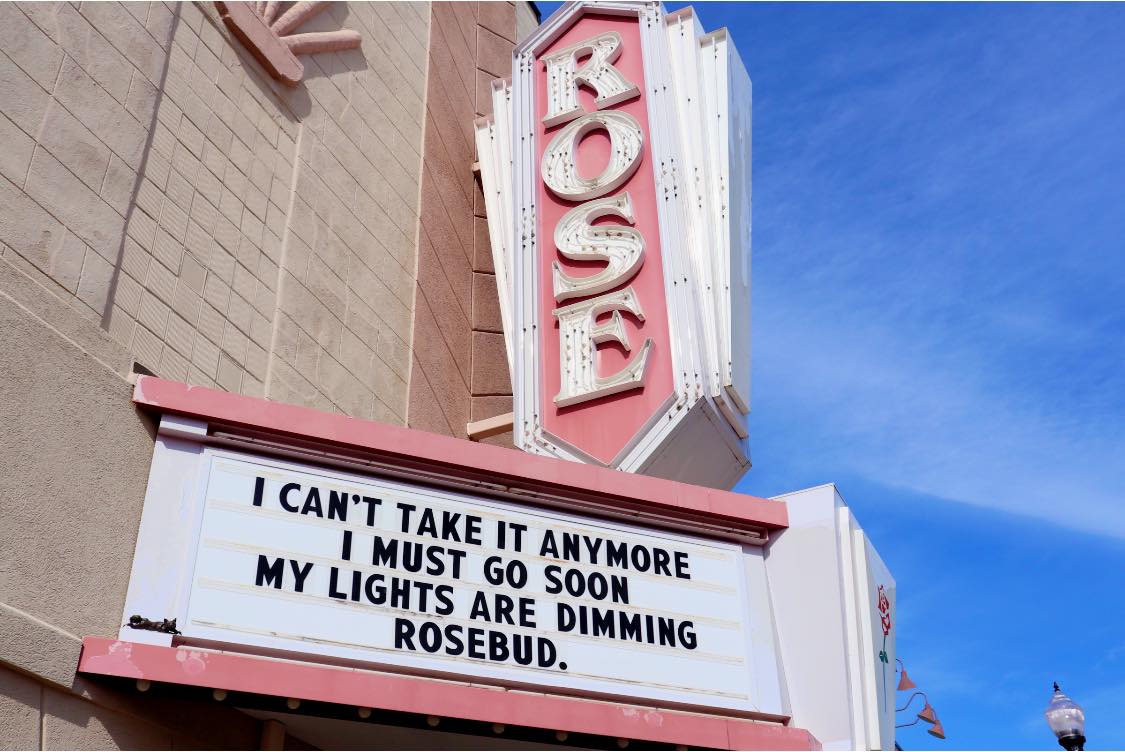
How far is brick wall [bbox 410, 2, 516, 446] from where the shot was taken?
1084 centimetres

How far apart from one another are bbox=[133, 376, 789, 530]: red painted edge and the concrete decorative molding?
4.01 m

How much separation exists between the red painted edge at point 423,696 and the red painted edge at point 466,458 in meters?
1.27

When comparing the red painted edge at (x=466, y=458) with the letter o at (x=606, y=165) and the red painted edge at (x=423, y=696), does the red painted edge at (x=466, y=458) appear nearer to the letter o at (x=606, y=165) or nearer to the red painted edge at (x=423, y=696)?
the red painted edge at (x=423, y=696)

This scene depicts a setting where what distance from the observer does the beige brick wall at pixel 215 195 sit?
7.24 meters

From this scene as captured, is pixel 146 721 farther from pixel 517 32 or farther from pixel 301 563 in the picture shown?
pixel 517 32

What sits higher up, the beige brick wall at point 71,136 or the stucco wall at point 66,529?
the beige brick wall at point 71,136

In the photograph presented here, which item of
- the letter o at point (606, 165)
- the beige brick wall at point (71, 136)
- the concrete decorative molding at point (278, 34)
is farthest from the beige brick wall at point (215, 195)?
the letter o at point (606, 165)

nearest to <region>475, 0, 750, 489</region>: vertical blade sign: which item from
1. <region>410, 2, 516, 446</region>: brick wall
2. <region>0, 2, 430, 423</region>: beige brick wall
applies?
<region>410, 2, 516, 446</region>: brick wall

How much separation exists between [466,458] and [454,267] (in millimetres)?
5257

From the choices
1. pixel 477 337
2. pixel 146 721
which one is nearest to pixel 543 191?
pixel 477 337

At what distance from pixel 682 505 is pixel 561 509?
0.77 metres

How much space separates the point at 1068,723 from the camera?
368 inches

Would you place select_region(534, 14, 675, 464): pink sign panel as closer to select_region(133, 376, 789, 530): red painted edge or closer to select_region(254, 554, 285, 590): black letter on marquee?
select_region(133, 376, 789, 530): red painted edge

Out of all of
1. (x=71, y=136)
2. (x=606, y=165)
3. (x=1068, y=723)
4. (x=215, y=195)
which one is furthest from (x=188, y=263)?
(x=1068, y=723)
